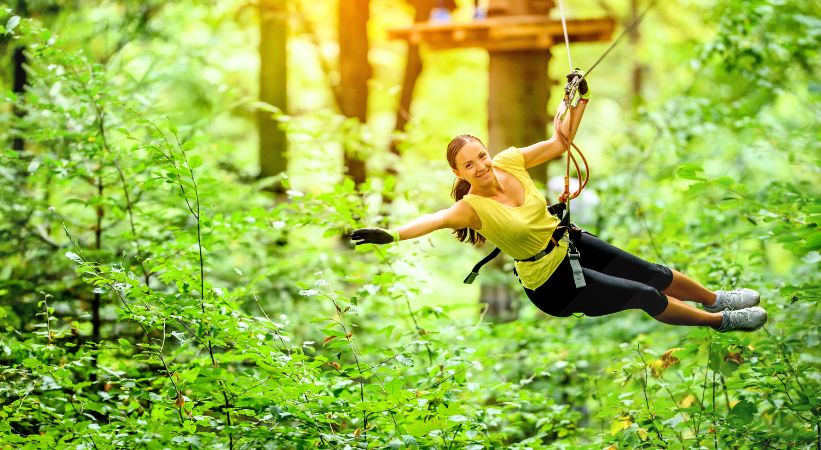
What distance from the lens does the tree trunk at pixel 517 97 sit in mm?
8547

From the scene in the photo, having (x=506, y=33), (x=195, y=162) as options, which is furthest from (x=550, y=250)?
(x=506, y=33)

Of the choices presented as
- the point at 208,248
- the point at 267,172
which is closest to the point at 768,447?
the point at 208,248

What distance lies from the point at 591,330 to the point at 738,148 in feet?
24.0

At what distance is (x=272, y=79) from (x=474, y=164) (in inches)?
265

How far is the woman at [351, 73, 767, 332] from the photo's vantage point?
420 cm

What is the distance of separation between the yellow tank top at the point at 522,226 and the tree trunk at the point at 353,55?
27.0 feet

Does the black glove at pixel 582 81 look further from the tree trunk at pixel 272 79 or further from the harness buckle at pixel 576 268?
the tree trunk at pixel 272 79

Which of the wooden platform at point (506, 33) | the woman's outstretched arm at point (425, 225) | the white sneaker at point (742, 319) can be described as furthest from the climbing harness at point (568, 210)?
the wooden platform at point (506, 33)

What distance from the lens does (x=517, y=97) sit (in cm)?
859

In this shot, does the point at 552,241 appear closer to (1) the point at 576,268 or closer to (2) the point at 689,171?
(1) the point at 576,268

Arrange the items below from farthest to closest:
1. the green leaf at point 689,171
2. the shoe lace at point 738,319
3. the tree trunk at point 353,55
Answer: the tree trunk at point 353,55 → the green leaf at point 689,171 → the shoe lace at point 738,319

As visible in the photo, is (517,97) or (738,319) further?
(517,97)

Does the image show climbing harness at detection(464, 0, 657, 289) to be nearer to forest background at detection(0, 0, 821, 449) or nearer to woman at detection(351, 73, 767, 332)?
woman at detection(351, 73, 767, 332)

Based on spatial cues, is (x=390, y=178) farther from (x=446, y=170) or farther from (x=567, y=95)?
(x=446, y=170)
